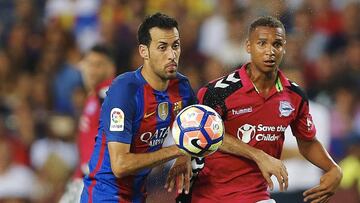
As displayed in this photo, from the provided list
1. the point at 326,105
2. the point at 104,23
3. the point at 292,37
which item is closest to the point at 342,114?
the point at 326,105

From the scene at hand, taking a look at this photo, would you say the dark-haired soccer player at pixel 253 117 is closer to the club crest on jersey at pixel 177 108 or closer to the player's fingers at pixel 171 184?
the club crest on jersey at pixel 177 108

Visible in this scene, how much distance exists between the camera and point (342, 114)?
435 inches

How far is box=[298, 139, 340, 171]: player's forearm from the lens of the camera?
7.07 meters

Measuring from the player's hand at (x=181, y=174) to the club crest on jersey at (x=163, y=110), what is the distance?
0.30 metres

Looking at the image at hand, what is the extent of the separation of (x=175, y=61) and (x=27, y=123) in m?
6.05

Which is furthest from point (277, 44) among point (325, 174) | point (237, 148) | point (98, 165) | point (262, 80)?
point (98, 165)

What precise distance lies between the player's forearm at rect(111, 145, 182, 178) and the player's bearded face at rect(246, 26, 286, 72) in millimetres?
910

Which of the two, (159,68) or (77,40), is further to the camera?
(77,40)

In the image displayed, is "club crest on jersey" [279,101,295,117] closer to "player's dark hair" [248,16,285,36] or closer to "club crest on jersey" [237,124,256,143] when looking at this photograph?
"club crest on jersey" [237,124,256,143]

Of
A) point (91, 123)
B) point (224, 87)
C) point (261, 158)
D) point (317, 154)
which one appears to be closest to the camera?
point (261, 158)

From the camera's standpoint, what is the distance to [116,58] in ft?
38.3

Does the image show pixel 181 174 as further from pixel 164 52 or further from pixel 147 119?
pixel 164 52

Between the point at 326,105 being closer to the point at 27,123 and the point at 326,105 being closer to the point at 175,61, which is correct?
the point at 27,123

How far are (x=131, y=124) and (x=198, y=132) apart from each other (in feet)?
1.65
